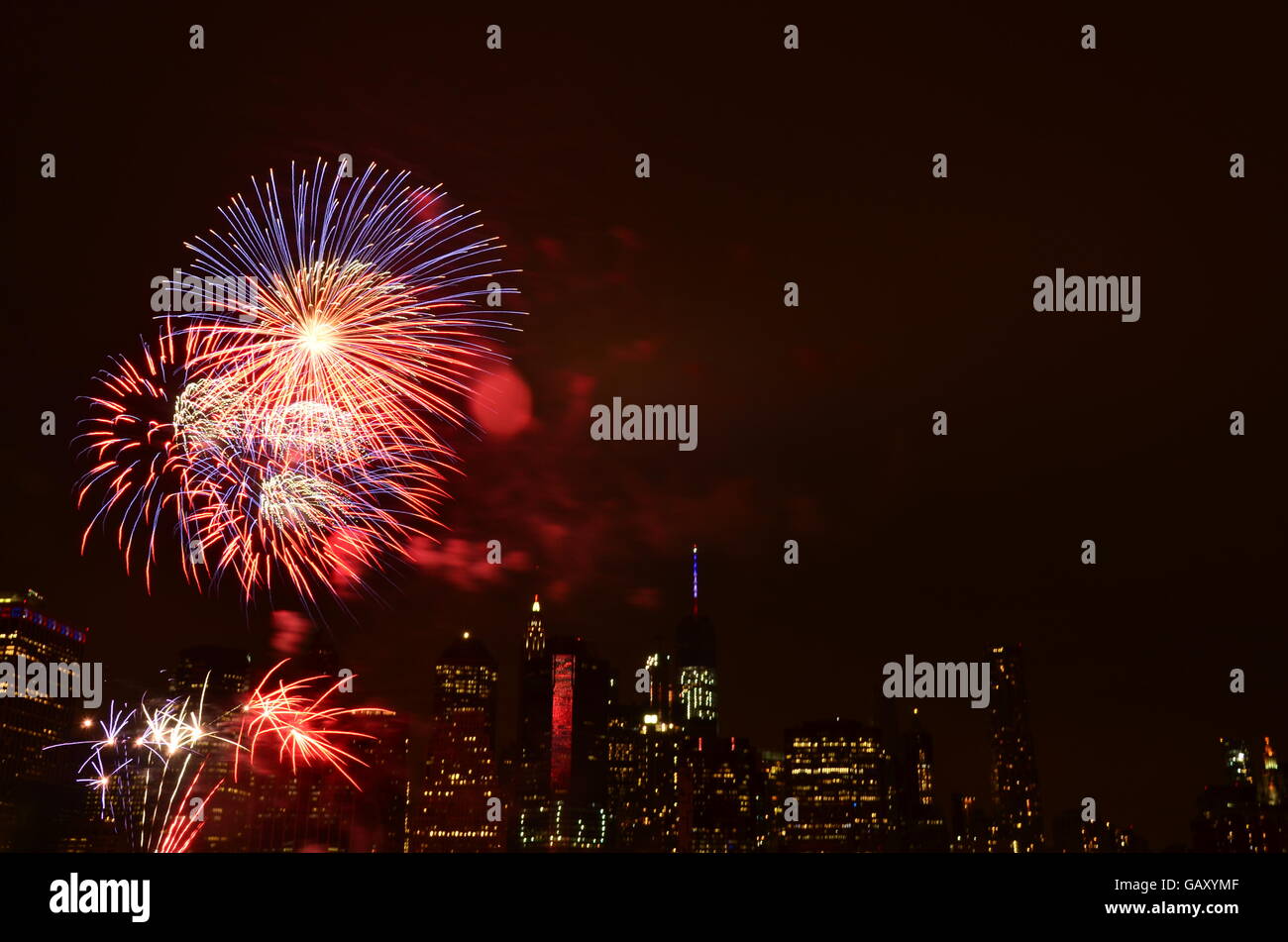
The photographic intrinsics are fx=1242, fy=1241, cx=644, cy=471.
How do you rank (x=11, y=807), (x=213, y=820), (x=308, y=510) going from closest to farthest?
1. (x=308, y=510)
2. (x=11, y=807)
3. (x=213, y=820)

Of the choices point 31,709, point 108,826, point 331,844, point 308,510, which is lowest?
point 331,844
